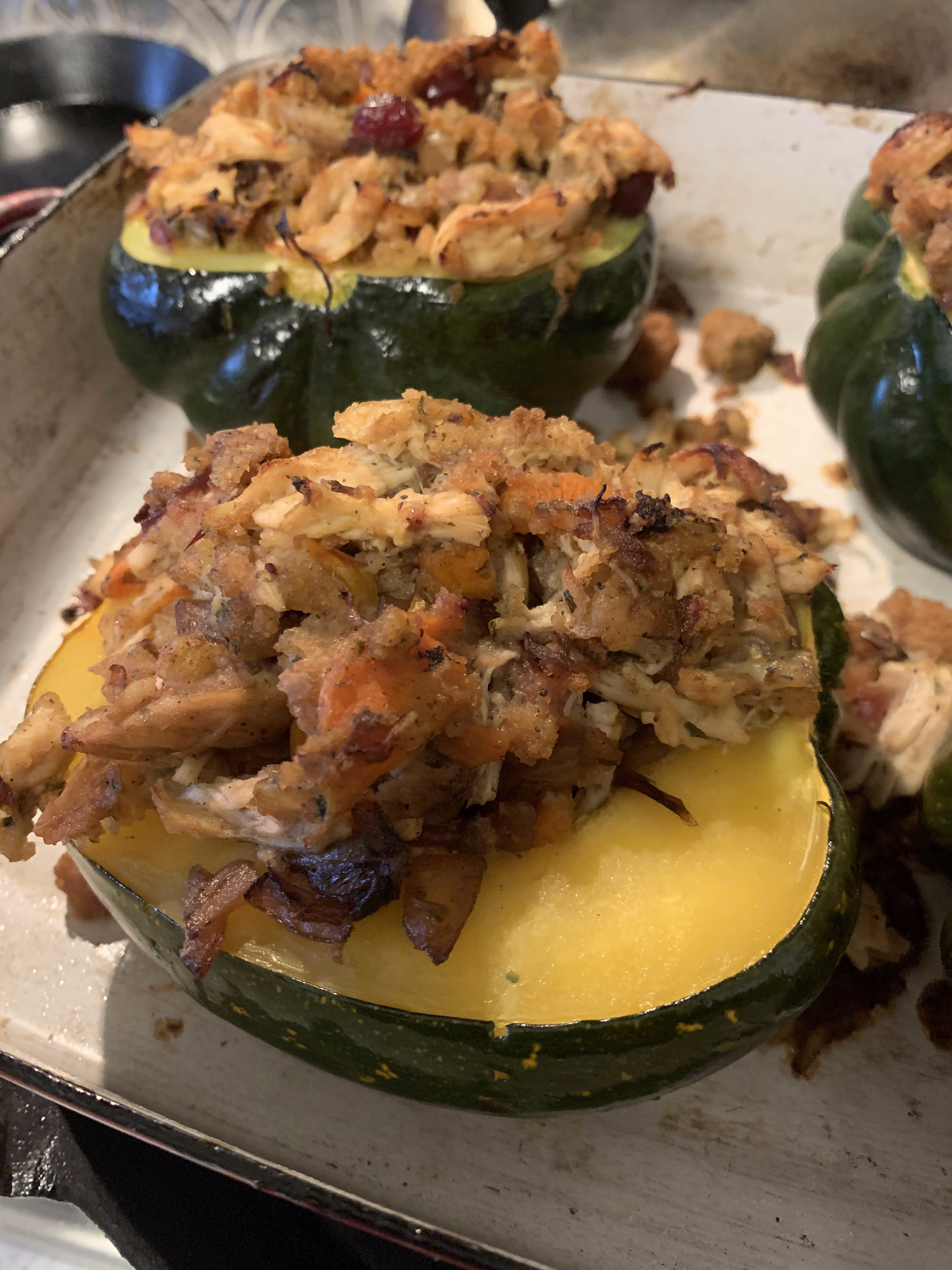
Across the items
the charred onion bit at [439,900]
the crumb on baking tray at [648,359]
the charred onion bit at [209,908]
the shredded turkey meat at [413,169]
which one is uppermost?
the shredded turkey meat at [413,169]

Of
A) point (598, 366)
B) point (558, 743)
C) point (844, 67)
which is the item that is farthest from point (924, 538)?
point (844, 67)

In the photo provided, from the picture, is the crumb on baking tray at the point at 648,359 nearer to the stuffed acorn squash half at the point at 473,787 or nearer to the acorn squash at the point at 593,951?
the stuffed acorn squash half at the point at 473,787

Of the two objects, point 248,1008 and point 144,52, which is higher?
point 144,52

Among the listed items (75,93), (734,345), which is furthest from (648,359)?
(75,93)

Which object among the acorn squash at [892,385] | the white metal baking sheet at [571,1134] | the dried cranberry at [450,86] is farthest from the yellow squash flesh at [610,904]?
the dried cranberry at [450,86]

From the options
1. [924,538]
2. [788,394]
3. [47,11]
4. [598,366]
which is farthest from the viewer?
[47,11]

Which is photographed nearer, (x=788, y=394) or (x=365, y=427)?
(x=365, y=427)

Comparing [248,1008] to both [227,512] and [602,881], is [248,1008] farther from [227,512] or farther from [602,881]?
[227,512]

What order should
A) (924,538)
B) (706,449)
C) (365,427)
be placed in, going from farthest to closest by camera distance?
(924,538) < (706,449) < (365,427)
